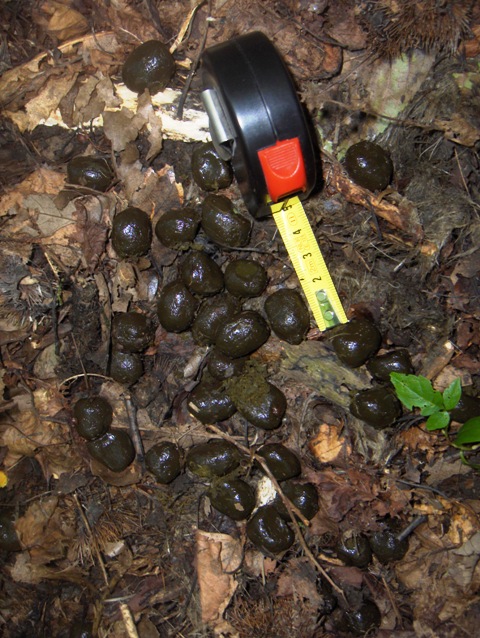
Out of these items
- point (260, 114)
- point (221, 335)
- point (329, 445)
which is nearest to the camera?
point (260, 114)

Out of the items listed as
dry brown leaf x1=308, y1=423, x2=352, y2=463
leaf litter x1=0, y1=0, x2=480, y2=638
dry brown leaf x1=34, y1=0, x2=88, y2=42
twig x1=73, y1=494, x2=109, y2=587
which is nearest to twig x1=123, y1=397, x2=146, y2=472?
leaf litter x1=0, y1=0, x2=480, y2=638

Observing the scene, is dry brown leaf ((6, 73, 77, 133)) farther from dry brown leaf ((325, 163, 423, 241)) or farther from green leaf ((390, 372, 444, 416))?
green leaf ((390, 372, 444, 416))

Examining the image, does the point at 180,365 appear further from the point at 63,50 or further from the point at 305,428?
the point at 63,50

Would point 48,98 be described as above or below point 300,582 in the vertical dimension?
above

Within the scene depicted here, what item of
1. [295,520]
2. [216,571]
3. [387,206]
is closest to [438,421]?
[295,520]

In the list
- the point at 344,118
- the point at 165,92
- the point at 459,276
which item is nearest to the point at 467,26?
the point at 344,118

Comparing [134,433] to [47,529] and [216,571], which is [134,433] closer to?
[47,529]
